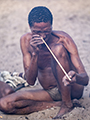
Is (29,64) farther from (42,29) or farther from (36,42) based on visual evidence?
(42,29)

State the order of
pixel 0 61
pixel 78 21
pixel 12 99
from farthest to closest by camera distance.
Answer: pixel 78 21
pixel 0 61
pixel 12 99

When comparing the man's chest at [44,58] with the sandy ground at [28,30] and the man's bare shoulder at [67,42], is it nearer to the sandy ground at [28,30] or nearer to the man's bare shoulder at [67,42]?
the man's bare shoulder at [67,42]

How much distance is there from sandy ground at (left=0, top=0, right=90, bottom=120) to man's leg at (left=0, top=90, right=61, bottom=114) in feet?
0.24

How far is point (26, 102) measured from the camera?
8.49ft

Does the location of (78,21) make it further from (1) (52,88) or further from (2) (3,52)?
(1) (52,88)

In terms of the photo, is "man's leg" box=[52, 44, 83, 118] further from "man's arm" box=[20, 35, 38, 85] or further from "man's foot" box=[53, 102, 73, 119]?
"man's arm" box=[20, 35, 38, 85]

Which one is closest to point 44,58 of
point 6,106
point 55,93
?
point 55,93

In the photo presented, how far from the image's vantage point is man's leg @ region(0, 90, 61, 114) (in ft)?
8.32

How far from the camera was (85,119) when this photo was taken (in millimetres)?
2295

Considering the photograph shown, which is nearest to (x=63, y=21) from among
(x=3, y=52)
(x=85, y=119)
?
(x=3, y=52)

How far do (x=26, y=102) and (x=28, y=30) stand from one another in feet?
13.2

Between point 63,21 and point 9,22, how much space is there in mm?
1709

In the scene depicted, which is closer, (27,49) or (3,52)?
(27,49)

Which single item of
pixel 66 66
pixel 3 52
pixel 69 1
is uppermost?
pixel 66 66
